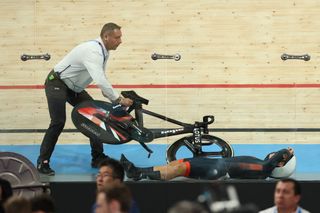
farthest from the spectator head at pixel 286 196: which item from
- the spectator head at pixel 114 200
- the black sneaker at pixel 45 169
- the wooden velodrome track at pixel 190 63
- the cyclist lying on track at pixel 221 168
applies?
the black sneaker at pixel 45 169

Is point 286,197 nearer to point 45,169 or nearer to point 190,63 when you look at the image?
point 190,63

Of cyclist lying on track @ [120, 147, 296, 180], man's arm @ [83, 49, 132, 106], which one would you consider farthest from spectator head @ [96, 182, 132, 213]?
man's arm @ [83, 49, 132, 106]

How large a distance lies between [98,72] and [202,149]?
1334 mm

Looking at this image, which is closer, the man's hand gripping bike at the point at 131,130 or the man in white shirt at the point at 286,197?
the man in white shirt at the point at 286,197

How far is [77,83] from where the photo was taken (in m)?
7.90

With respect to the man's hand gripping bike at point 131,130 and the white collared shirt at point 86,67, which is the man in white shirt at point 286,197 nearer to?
the man's hand gripping bike at point 131,130

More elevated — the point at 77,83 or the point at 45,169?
the point at 77,83

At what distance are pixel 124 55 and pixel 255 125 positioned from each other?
1667 millimetres

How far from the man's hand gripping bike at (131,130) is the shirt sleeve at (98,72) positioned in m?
0.12

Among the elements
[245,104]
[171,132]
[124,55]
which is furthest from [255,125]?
[124,55]

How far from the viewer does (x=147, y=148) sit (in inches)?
302

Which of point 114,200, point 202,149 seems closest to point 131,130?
point 202,149

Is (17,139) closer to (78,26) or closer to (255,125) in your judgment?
(78,26)

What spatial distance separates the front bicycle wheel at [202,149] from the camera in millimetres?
7578
